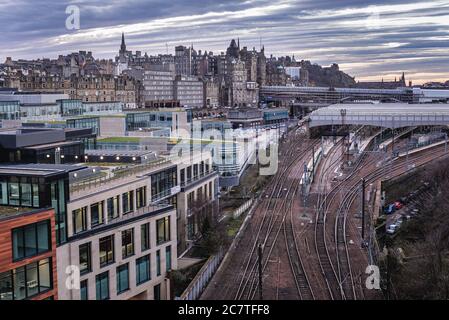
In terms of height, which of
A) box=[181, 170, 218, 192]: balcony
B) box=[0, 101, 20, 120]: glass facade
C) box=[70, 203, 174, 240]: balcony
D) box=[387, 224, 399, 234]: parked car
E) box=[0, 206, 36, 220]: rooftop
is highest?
box=[0, 101, 20, 120]: glass facade

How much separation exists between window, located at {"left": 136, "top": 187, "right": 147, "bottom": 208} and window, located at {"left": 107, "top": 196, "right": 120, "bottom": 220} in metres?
0.59

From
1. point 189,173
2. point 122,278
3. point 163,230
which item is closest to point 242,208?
point 189,173

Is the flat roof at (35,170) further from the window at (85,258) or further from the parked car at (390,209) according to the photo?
the parked car at (390,209)

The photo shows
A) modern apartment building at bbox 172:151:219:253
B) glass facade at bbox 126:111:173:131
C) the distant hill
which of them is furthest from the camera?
the distant hill

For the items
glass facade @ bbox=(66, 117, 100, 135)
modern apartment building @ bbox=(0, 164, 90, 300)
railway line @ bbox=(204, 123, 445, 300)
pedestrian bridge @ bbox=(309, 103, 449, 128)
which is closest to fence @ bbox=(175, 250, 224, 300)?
railway line @ bbox=(204, 123, 445, 300)

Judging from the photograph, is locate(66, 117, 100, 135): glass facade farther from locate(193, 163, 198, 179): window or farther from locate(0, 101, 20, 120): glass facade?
locate(193, 163, 198, 179): window

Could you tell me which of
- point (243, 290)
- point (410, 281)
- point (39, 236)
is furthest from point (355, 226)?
point (39, 236)

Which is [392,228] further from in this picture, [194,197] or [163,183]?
[163,183]

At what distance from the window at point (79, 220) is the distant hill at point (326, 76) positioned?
207 feet

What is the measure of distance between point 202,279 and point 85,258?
191 centimetres

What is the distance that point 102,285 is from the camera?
Result: 645 cm

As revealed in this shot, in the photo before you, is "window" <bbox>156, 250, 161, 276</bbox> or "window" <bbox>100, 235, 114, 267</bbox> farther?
"window" <bbox>156, 250, 161, 276</bbox>

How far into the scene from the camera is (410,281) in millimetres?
7547

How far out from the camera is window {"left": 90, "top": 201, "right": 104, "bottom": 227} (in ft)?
21.3
